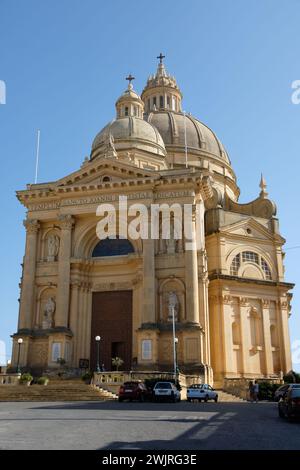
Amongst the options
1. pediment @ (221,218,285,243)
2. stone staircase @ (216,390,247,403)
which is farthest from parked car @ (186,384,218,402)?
pediment @ (221,218,285,243)

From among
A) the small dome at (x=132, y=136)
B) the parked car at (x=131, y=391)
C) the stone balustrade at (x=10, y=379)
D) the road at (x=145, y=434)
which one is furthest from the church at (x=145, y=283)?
the road at (x=145, y=434)

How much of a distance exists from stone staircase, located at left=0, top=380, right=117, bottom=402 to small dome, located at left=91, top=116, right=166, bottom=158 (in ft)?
84.8

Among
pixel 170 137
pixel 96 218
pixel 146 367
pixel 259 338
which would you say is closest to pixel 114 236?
pixel 96 218

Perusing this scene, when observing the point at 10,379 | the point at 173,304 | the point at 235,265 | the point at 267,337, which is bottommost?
the point at 10,379

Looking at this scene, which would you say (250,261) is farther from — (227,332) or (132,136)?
(132,136)

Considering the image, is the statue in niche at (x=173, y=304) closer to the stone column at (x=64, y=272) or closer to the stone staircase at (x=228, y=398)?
the stone staircase at (x=228, y=398)

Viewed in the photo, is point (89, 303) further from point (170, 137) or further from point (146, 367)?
point (170, 137)

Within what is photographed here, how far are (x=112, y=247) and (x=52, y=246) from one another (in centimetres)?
477

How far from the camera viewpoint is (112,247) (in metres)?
42.2

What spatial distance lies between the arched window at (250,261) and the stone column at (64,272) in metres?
15.0

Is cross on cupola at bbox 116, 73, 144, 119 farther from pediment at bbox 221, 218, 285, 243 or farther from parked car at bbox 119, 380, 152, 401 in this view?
parked car at bbox 119, 380, 152, 401

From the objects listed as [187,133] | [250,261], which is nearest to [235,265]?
[250,261]

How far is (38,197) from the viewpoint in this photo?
4216 centimetres

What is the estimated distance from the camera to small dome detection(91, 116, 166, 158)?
165 ft
